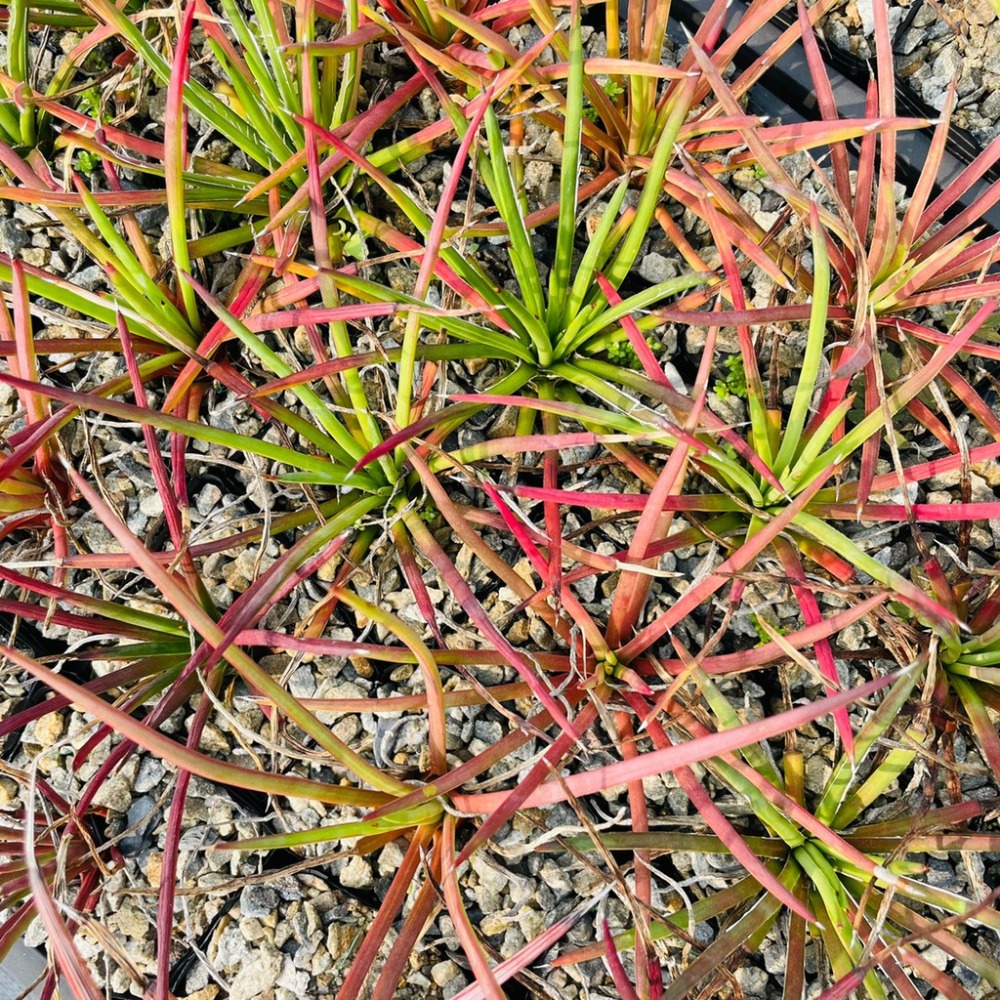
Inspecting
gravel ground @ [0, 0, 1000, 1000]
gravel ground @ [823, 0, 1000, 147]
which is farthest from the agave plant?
gravel ground @ [823, 0, 1000, 147]

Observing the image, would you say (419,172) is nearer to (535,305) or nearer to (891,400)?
(535,305)

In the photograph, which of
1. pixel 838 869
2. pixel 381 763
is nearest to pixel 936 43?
pixel 838 869

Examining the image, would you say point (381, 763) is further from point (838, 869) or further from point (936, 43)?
point (936, 43)

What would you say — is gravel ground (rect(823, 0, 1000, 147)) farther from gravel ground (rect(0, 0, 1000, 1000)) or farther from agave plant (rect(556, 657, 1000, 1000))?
agave plant (rect(556, 657, 1000, 1000))

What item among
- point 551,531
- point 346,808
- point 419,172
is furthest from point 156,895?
point 419,172

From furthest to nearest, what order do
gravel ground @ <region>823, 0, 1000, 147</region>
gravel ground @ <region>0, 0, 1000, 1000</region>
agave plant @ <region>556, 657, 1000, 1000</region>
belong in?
gravel ground @ <region>823, 0, 1000, 147</region>
gravel ground @ <region>0, 0, 1000, 1000</region>
agave plant @ <region>556, 657, 1000, 1000</region>

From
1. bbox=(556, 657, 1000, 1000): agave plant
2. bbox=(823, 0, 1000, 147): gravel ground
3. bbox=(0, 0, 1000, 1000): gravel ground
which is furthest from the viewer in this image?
bbox=(823, 0, 1000, 147): gravel ground

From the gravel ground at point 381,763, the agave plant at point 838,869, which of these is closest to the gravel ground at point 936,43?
the gravel ground at point 381,763

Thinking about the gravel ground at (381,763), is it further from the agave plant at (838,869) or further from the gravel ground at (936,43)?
the gravel ground at (936,43)

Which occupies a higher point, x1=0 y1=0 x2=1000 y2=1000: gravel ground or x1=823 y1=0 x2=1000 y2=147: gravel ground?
x1=823 y1=0 x2=1000 y2=147: gravel ground

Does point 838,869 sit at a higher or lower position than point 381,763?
higher

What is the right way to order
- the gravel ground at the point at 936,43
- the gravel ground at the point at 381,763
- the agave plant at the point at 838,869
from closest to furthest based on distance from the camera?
the agave plant at the point at 838,869 < the gravel ground at the point at 381,763 < the gravel ground at the point at 936,43
